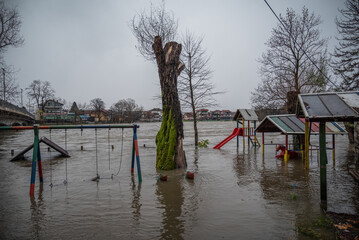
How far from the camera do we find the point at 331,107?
518cm

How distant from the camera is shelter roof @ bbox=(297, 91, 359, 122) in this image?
4.87m

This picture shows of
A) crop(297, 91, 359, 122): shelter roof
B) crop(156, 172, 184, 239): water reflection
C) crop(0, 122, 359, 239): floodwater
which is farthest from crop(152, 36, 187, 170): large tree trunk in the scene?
crop(297, 91, 359, 122): shelter roof

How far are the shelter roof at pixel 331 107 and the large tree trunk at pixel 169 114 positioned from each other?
5.18 m

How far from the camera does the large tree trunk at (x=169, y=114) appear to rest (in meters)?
9.65

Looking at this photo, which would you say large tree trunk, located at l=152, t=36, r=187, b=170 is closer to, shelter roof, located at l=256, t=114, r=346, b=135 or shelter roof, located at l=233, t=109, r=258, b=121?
shelter roof, located at l=256, t=114, r=346, b=135

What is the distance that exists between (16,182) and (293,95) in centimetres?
1415

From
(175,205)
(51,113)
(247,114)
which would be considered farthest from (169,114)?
(51,113)

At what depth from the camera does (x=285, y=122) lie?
37.0 feet

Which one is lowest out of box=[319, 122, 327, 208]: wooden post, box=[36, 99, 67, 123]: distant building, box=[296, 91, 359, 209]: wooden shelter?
box=[319, 122, 327, 208]: wooden post

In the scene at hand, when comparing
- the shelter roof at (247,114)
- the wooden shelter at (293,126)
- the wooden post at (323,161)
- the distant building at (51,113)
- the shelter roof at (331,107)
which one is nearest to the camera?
the shelter roof at (331,107)

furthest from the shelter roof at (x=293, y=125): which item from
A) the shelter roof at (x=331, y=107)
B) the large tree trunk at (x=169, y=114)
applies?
the shelter roof at (x=331, y=107)

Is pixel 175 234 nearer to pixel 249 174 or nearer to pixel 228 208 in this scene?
pixel 228 208

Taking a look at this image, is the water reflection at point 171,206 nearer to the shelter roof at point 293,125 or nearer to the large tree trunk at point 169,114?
→ the large tree trunk at point 169,114

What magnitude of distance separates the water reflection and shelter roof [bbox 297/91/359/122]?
3.46m
